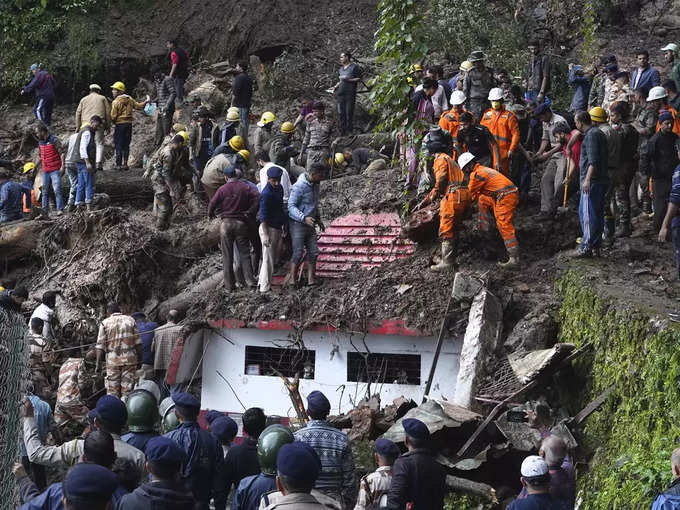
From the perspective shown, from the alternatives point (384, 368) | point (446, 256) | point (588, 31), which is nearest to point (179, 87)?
point (588, 31)

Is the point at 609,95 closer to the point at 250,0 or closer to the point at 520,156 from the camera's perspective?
the point at 520,156

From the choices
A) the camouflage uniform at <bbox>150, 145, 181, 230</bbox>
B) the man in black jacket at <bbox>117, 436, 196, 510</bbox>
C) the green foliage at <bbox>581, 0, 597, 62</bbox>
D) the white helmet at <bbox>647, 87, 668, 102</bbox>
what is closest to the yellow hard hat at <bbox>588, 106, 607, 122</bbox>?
the white helmet at <bbox>647, 87, 668, 102</bbox>

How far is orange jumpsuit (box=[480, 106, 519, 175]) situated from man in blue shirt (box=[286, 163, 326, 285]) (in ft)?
9.08

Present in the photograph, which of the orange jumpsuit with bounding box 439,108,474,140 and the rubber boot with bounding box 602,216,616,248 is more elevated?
the orange jumpsuit with bounding box 439,108,474,140

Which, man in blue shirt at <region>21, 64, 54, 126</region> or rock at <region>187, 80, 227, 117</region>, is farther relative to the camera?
rock at <region>187, 80, 227, 117</region>

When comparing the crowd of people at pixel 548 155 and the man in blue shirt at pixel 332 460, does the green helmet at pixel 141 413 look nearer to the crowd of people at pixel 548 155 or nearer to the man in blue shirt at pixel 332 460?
the man in blue shirt at pixel 332 460

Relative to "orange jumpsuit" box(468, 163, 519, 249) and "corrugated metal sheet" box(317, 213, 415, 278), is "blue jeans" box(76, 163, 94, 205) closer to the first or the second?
"corrugated metal sheet" box(317, 213, 415, 278)

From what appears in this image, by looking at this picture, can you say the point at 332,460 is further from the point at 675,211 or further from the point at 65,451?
the point at 675,211

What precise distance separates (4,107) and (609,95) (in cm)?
1722

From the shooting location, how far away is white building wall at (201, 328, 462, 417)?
1319 centimetres

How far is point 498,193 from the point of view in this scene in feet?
44.7

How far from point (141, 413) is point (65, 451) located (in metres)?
0.69

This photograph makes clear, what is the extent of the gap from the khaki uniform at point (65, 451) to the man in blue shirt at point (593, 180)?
757cm

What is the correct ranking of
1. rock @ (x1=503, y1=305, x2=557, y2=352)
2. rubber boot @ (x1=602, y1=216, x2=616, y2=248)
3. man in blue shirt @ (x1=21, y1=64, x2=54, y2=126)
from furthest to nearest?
man in blue shirt @ (x1=21, y1=64, x2=54, y2=126) < rubber boot @ (x1=602, y1=216, x2=616, y2=248) < rock @ (x1=503, y1=305, x2=557, y2=352)
